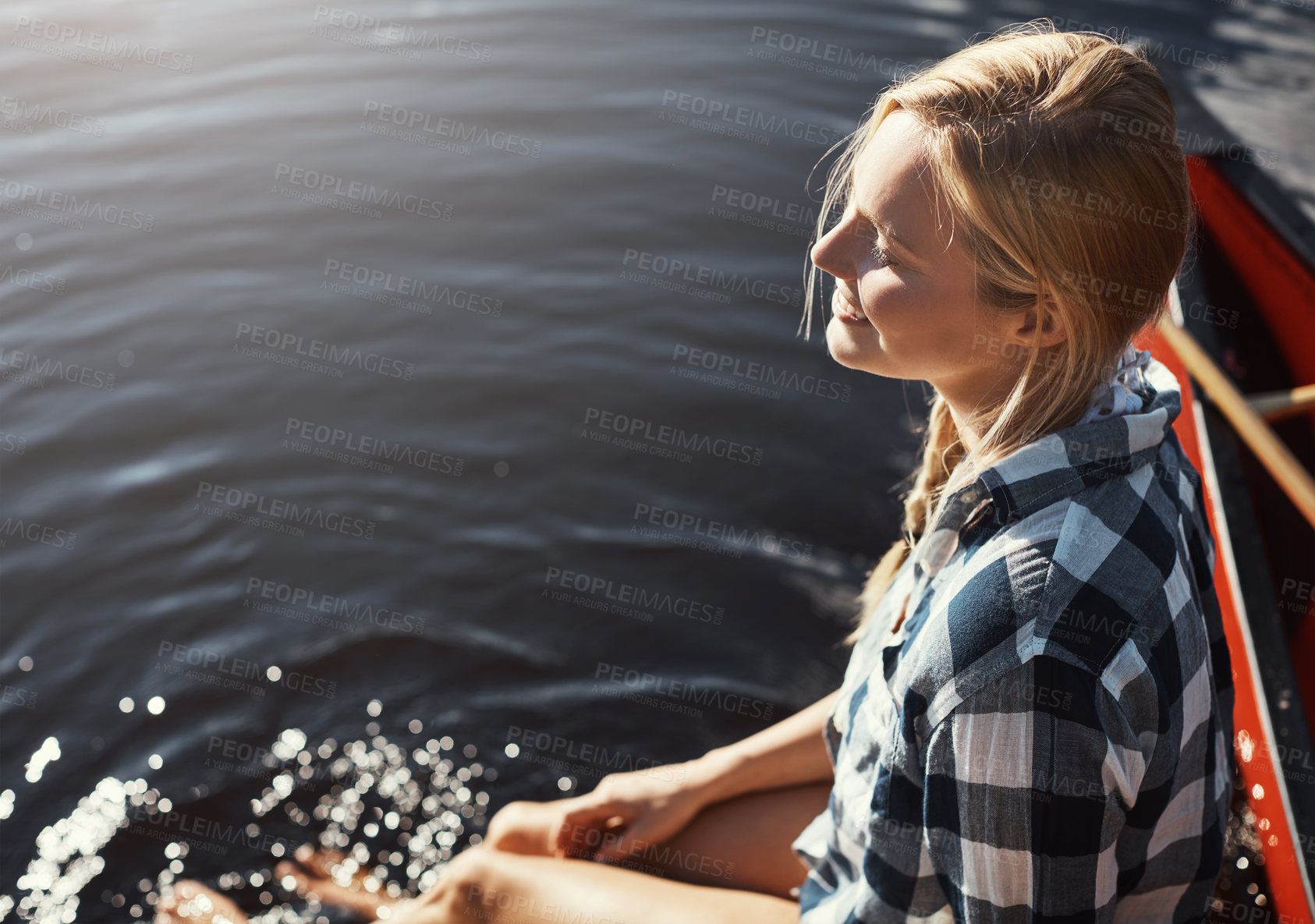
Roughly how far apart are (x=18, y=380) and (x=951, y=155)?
4511mm

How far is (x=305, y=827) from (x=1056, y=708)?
231 centimetres

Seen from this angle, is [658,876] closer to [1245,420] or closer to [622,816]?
[622,816]

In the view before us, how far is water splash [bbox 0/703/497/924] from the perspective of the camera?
8.45 feet

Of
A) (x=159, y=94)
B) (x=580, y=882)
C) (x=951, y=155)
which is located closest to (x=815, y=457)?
(x=580, y=882)

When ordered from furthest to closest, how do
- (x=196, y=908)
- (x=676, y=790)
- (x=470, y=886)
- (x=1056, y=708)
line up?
1. (x=196, y=908)
2. (x=676, y=790)
3. (x=470, y=886)
4. (x=1056, y=708)

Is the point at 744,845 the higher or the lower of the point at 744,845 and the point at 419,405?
the higher

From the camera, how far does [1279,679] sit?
7.11 feet

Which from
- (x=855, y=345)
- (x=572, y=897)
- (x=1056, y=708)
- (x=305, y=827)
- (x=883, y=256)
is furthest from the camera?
(x=305, y=827)

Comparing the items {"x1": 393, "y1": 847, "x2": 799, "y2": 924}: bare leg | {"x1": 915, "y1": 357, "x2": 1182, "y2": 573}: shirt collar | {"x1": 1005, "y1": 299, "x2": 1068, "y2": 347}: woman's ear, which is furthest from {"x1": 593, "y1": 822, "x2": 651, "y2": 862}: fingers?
{"x1": 1005, "y1": 299, "x2": 1068, "y2": 347}: woman's ear

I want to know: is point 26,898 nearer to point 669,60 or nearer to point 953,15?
point 669,60

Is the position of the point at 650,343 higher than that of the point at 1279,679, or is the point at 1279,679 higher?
the point at 1279,679

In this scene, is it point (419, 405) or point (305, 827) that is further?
point (419, 405)

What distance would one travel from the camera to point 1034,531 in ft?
4.01

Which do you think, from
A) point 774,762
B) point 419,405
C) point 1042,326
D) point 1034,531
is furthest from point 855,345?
point 419,405
